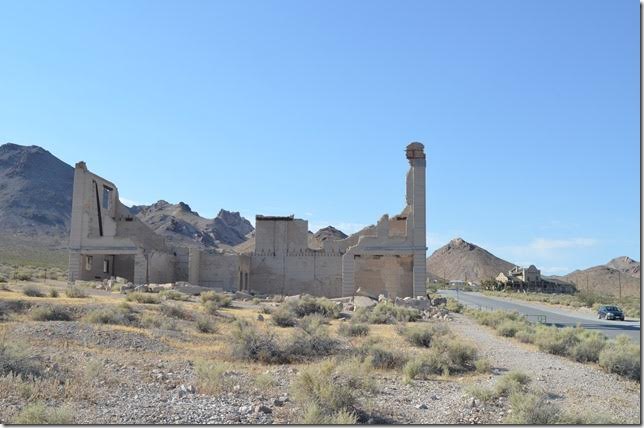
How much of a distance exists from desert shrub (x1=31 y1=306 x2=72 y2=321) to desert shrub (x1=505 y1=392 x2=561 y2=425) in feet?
53.9

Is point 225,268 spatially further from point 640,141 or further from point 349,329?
point 640,141

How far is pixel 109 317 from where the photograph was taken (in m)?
22.1

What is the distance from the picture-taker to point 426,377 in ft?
49.7

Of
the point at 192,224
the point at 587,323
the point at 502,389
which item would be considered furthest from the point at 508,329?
the point at 192,224

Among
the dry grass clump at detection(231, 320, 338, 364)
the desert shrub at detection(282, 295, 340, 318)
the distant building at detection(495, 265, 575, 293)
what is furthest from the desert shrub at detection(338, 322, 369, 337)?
the distant building at detection(495, 265, 575, 293)

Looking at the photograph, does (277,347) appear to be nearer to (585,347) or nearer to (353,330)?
(353,330)

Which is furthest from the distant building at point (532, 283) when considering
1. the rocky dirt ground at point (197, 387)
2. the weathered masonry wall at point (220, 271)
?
the rocky dirt ground at point (197, 387)

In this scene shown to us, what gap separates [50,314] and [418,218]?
1111 inches

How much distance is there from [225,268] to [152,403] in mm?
36052

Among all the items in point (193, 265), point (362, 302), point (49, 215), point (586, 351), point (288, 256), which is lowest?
point (362, 302)

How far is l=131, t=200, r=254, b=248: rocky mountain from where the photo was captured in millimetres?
114688

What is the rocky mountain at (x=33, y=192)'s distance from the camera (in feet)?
390

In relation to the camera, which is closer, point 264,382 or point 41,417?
point 41,417

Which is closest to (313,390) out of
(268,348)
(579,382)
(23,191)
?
(268,348)
